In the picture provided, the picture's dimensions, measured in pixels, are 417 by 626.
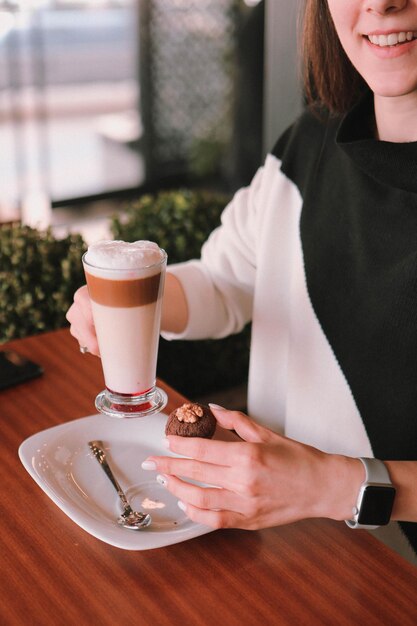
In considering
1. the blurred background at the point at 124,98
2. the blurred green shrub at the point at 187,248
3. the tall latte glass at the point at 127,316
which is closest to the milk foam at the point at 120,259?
the tall latte glass at the point at 127,316

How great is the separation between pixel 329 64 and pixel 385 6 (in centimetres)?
34

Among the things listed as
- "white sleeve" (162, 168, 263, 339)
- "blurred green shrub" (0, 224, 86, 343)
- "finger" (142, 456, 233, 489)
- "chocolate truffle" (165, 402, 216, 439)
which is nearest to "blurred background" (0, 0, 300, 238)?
"blurred green shrub" (0, 224, 86, 343)

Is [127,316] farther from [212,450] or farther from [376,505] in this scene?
[376,505]

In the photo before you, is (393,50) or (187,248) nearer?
(393,50)

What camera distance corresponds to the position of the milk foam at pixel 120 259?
1.11 m

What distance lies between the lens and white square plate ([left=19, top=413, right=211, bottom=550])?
1059 mm

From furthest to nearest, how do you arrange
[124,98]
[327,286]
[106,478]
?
[124,98] < [327,286] < [106,478]

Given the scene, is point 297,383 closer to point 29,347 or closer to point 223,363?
point 29,347

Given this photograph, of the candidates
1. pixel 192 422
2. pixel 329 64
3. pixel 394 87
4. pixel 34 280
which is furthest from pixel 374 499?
pixel 34 280

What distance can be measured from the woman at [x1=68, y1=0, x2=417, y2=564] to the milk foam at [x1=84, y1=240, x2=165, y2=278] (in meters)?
0.24

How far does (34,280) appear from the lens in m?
2.15

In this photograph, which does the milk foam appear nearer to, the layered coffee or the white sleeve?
the layered coffee

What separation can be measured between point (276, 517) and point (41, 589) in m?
0.32

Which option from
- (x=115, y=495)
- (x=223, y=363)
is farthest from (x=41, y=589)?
(x=223, y=363)
